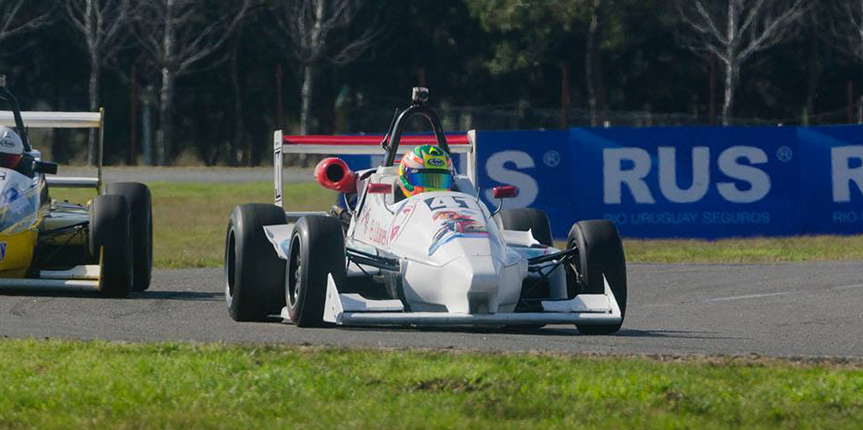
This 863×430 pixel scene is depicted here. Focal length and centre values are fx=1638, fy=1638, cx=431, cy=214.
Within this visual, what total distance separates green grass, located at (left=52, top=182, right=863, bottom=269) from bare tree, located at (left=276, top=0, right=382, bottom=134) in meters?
9.72

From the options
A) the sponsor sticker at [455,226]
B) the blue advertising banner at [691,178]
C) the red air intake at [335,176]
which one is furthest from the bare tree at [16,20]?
the sponsor sticker at [455,226]

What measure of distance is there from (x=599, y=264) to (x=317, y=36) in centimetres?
3456

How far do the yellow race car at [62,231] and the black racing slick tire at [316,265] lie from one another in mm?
3406

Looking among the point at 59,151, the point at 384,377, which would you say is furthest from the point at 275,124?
the point at 384,377

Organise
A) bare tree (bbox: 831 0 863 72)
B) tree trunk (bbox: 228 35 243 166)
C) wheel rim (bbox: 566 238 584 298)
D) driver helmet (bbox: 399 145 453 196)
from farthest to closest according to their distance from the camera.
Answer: tree trunk (bbox: 228 35 243 166)
bare tree (bbox: 831 0 863 72)
driver helmet (bbox: 399 145 453 196)
wheel rim (bbox: 566 238 584 298)

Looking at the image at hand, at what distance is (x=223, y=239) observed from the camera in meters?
25.4

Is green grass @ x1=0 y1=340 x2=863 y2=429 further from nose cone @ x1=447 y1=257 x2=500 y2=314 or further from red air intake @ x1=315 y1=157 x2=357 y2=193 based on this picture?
red air intake @ x1=315 y1=157 x2=357 y2=193

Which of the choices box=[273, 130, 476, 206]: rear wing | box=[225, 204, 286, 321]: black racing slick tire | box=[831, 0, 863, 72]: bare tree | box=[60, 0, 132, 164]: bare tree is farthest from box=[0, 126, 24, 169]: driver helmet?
box=[831, 0, 863, 72]: bare tree

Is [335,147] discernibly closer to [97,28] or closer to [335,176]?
[335,176]

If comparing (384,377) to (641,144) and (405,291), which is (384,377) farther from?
(641,144)

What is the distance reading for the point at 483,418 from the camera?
24.2 feet

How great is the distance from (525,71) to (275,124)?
7701 millimetres

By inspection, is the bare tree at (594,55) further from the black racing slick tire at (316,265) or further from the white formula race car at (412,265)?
the black racing slick tire at (316,265)

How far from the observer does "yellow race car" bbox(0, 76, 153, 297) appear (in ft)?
45.2
